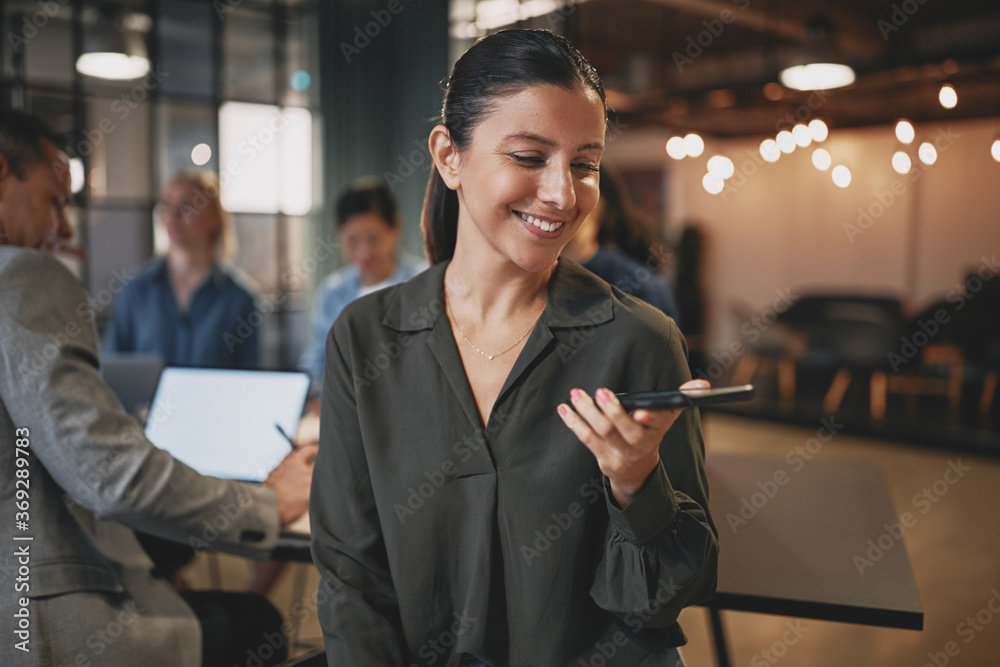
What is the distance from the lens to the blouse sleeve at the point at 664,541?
3.47 ft

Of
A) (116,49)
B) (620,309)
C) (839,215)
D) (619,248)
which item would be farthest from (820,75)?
(620,309)

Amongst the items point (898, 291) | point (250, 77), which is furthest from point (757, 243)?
point (250, 77)

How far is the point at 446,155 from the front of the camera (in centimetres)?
123

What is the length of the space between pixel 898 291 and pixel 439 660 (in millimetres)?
10266

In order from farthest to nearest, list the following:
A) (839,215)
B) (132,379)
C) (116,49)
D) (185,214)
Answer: (839,215)
(116,49)
(185,214)
(132,379)

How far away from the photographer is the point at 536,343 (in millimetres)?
1193

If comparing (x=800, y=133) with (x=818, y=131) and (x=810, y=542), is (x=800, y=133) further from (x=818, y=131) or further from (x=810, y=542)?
(x=810, y=542)

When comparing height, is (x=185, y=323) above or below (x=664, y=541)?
above

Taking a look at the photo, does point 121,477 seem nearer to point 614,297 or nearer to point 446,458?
point 446,458

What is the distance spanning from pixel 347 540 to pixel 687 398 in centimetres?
59
